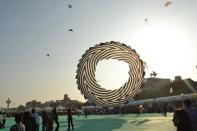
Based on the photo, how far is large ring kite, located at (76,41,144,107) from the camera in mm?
40281

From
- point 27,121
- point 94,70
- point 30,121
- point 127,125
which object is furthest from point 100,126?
point 27,121

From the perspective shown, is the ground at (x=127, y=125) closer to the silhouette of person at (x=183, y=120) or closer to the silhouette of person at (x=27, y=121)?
the silhouette of person at (x=27, y=121)

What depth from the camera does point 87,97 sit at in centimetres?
4112

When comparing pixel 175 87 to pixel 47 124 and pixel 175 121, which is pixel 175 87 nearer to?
pixel 47 124

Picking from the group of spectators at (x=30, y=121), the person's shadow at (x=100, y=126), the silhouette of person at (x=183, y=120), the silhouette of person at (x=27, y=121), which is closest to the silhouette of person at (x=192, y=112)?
the silhouette of person at (x=183, y=120)

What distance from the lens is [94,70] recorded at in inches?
1617

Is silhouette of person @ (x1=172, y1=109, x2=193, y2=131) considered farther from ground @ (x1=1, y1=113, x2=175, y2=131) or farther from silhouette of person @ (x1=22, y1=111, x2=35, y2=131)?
ground @ (x1=1, y1=113, x2=175, y2=131)

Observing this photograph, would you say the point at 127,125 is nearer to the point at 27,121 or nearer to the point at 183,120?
the point at 27,121

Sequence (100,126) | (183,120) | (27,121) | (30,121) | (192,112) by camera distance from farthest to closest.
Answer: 1. (100,126)
2. (30,121)
3. (27,121)
4. (192,112)
5. (183,120)

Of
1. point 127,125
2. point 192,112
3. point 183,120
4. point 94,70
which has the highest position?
point 94,70

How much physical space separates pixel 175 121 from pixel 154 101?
85.5 metres

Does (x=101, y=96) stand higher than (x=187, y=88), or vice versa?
(x=187, y=88)

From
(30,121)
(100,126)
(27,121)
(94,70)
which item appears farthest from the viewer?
(94,70)

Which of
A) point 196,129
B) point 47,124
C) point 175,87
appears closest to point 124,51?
point 47,124
